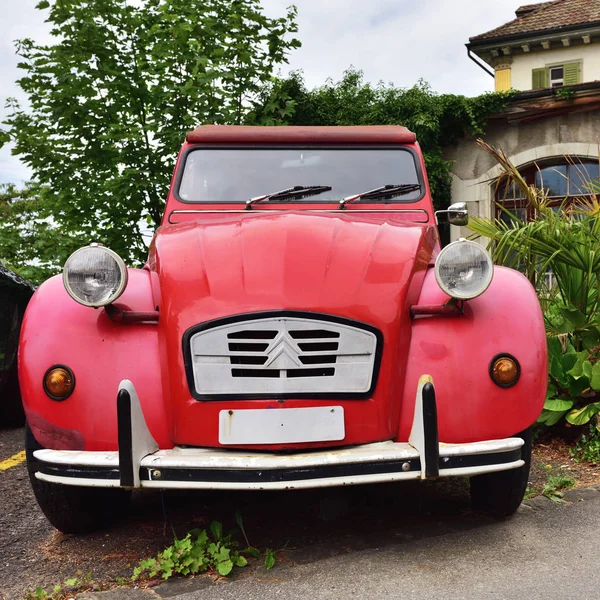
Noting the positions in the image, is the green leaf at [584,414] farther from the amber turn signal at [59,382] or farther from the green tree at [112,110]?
the green tree at [112,110]

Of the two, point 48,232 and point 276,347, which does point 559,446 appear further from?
point 48,232

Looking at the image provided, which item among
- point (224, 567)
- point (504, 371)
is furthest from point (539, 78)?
point (224, 567)

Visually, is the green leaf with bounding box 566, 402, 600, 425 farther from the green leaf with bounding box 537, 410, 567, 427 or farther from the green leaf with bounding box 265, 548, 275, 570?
the green leaf with bounding box 265, 548, 275, 570

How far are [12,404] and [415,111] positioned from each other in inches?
371

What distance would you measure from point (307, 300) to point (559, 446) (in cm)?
249

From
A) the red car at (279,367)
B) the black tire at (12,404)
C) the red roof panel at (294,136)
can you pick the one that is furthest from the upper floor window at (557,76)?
the red car at (279,367)

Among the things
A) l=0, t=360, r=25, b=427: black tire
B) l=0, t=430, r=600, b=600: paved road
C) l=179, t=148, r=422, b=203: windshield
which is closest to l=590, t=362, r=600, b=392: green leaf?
l=0, t=430, r=600, b=600: paved road

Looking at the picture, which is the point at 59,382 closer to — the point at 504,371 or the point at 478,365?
the point at 478,365

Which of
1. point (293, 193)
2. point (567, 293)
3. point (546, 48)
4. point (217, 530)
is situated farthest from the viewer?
point (546, 48)

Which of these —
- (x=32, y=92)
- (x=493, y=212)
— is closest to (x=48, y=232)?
(x=32, y=92)

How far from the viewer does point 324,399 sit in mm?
2654

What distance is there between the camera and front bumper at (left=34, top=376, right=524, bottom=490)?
2.48 meters

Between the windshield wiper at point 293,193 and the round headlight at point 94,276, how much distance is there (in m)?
1.24

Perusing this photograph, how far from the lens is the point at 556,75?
22.8m
